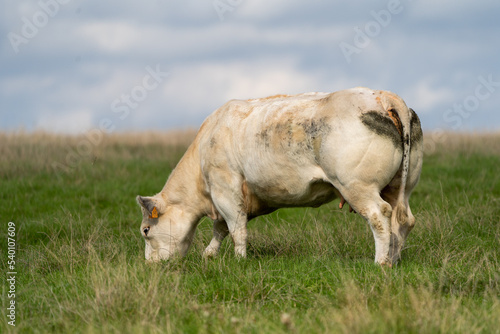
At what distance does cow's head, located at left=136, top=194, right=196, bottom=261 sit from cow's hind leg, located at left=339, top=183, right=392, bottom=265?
2505 mm

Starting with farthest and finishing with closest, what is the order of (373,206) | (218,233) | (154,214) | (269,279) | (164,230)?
(218,233) → (164,230) → (154,214) → (373,206) → (269,279)

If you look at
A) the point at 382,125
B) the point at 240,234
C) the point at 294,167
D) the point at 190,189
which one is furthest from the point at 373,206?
the point at 190,189

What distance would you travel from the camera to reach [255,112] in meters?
7.14

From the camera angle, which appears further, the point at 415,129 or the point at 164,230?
the point at 164,230

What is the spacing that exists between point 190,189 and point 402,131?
291cm

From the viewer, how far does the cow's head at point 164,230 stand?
7820mm

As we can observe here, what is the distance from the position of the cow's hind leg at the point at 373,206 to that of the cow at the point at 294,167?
1cm

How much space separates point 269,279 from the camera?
19.9 ft

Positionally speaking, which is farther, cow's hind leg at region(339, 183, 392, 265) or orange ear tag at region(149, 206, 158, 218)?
orange ear tag at region(149, 206, 158, 218)

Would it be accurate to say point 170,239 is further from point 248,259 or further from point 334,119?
point 334,119

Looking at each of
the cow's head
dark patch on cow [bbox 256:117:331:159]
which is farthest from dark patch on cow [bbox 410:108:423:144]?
the cow's head

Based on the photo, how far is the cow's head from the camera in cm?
782

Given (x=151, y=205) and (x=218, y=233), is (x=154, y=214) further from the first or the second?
(x=218, y=233)

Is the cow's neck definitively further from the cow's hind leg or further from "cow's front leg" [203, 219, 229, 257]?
the cow's hind leg
